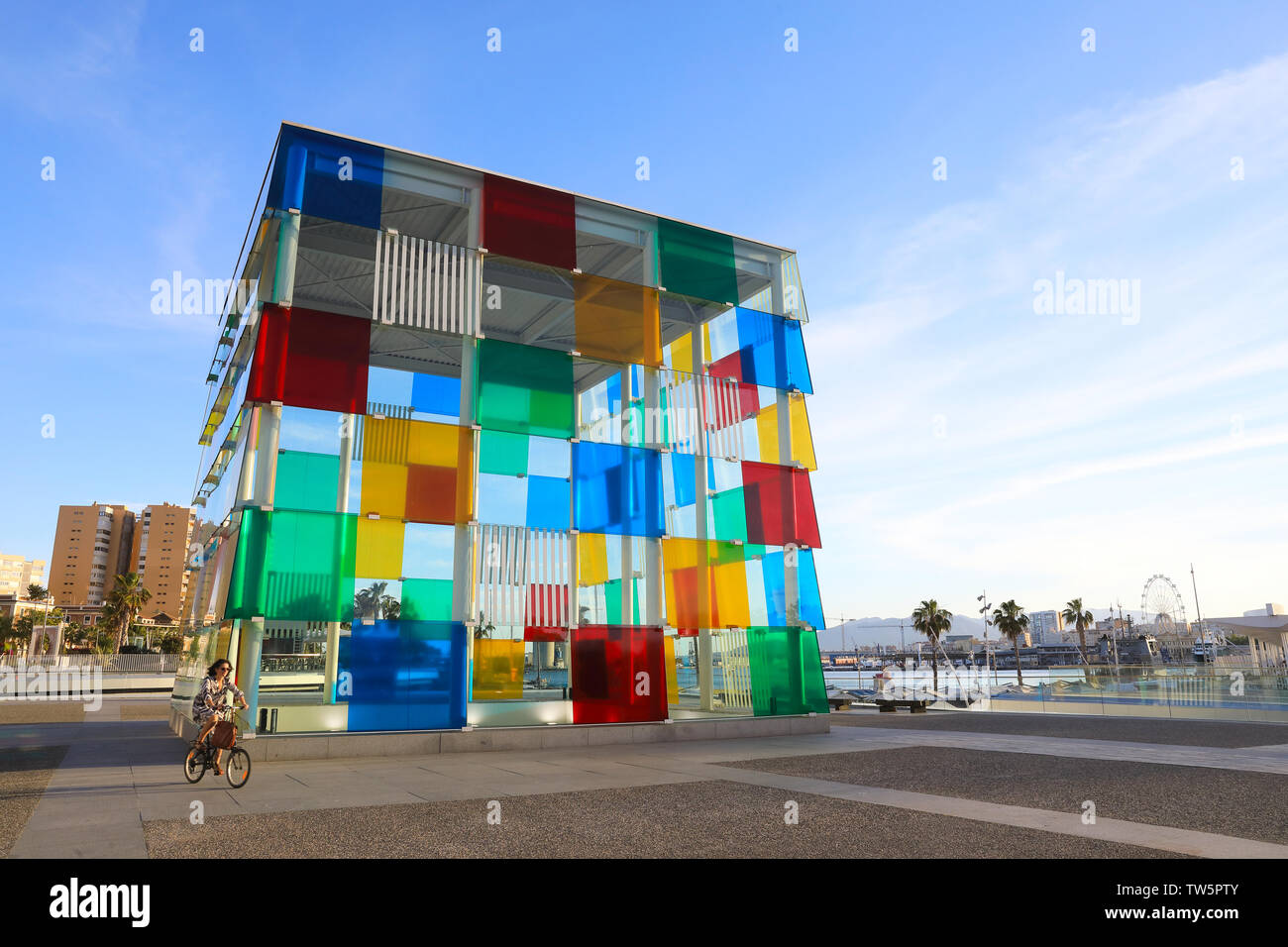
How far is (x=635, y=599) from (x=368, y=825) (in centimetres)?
1276

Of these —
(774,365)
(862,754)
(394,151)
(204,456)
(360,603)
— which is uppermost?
(394,151)

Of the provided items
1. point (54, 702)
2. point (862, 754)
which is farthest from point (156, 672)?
point (862, 754)

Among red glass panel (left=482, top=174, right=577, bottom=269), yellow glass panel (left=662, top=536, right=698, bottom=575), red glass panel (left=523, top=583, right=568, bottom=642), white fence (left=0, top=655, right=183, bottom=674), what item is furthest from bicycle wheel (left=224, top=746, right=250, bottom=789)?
white fence (left=0, top=655, right=183, bottom=674)

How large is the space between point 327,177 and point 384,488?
23.4ft

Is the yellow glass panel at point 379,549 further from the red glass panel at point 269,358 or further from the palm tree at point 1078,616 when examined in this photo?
the palm tree at point 1078,616

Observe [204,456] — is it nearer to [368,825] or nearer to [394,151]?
[394,151]

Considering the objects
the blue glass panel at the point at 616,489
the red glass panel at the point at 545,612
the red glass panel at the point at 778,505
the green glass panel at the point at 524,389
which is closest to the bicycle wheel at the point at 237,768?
the red glass panel at the point at 545,612

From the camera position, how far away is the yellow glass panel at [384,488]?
1789 centimetres

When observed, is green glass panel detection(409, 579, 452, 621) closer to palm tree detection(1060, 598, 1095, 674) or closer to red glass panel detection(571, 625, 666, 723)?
red glass panel detection(571, 625, 666, 723)

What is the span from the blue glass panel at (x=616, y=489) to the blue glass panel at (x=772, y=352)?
443 centimetres

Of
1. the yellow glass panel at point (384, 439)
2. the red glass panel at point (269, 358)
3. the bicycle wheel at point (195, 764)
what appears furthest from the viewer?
the yellow glass panel at point (384, 439)

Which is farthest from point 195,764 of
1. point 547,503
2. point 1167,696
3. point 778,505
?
point 1167,696

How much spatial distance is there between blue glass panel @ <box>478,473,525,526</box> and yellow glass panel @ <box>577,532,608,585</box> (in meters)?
1.68
